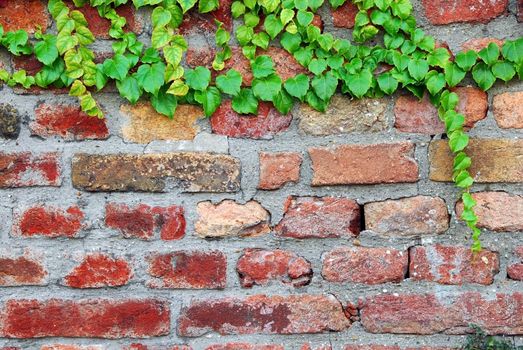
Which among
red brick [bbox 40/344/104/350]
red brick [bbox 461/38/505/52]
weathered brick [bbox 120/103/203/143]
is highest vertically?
red brick [bbox 461/38/505/52]

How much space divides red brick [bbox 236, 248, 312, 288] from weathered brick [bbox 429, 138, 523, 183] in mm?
331

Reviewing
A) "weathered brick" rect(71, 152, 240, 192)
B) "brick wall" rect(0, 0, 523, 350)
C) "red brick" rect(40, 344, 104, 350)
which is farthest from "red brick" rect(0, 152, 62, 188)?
"red brick" rect(40, 344, 104, 350)

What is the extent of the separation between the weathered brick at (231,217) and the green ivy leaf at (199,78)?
0.78 feet

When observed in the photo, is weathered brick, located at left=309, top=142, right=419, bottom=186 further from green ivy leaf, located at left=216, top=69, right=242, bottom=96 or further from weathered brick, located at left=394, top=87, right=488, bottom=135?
green ivy leaf, located at left=216, top=69, right=242, bottom=96

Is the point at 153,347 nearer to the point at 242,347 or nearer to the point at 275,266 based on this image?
the point at 242,347

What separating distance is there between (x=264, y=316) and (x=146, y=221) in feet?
1.03

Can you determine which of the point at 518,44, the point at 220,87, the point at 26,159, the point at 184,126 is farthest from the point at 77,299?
the point at 518,44

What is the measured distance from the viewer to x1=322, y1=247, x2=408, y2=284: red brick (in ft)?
3.84

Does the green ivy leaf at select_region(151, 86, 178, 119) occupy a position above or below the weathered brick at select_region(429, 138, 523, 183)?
above

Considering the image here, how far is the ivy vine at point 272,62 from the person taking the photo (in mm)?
1117

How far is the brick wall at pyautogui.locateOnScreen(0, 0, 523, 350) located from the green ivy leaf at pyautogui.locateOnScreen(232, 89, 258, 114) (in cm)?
2

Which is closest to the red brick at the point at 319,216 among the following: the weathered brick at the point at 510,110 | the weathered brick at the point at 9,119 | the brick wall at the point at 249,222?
the brick wall at the point at 249,222

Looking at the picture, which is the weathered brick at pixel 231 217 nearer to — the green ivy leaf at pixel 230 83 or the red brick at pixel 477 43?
the green ivy leaf at pixel 230 83

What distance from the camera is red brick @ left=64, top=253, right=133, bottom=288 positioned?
3.88ft
